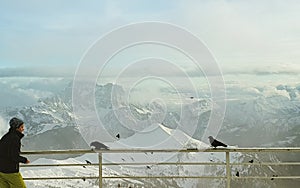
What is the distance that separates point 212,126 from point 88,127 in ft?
9.74

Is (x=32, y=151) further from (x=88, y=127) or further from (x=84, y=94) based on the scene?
(x=88, y=127)

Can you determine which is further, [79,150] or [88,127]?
[88,127]

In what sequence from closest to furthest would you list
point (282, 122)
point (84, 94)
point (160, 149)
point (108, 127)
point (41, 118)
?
point (160, 149)
point (84, 94)
point (108, 127)
point (282, 122)
point (41, 118)

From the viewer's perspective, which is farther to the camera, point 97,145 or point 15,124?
point 97,145

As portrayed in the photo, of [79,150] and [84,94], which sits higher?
[84,94]

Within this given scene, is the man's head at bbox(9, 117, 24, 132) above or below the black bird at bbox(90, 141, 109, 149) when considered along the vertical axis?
above

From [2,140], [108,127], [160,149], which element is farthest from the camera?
[108,127]

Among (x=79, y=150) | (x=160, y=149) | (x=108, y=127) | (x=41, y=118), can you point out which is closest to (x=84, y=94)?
(x=108, y=127)

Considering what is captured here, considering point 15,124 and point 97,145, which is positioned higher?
point 15,124

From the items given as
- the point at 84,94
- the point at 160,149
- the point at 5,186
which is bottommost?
the point at 5,186

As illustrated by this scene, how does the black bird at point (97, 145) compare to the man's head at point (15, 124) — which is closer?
the man's head at point (15, 124)

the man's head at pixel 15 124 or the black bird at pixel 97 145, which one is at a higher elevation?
the man's head at pixel 15 124

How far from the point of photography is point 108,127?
32.7ft

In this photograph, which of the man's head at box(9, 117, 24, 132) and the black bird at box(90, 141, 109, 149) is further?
the black bird at box(90, 141, 109, 149)
